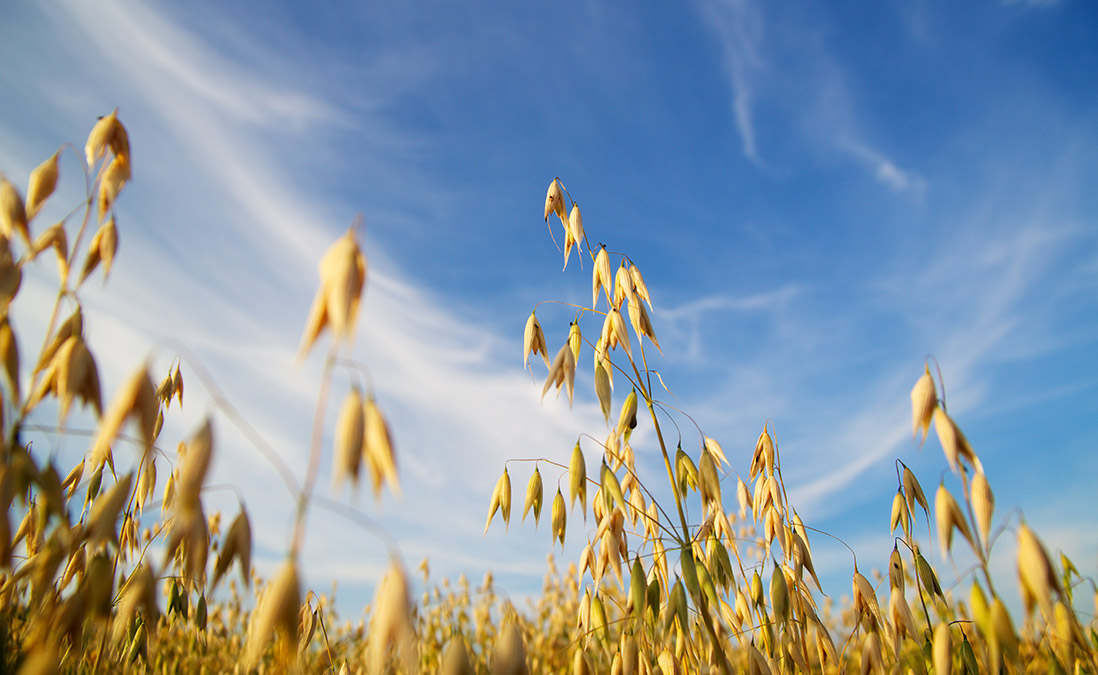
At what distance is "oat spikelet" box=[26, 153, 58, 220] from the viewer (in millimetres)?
1434

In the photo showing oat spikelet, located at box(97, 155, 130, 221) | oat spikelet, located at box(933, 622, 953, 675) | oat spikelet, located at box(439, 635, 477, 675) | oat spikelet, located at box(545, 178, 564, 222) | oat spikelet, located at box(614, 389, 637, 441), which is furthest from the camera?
oat spikelet, located at box(545, 178, 564, 222)

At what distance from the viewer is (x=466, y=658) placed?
50.5 inches

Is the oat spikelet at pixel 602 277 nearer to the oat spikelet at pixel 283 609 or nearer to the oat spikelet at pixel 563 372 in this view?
the oat spikelet at pixel 563 372

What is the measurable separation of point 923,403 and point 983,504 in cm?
25

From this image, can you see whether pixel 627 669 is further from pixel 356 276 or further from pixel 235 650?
pixel 235 650

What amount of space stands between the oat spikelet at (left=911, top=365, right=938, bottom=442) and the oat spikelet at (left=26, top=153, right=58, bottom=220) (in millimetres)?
2198

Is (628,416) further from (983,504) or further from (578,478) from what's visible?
(983,504)

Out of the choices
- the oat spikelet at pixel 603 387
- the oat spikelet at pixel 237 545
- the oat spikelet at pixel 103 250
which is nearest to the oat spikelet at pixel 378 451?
the oat spikelet at pixel 237 545

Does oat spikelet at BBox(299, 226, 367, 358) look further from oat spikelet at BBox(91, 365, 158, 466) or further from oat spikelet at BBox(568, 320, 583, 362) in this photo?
oat spikelet at BBox(568, 320, 583, 362)

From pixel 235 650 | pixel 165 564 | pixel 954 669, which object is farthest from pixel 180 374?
pixel 235 650

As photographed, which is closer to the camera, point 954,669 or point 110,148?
point 110,148

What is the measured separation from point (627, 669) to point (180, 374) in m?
1.92

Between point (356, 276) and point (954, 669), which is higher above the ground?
Result: point (356, 276)

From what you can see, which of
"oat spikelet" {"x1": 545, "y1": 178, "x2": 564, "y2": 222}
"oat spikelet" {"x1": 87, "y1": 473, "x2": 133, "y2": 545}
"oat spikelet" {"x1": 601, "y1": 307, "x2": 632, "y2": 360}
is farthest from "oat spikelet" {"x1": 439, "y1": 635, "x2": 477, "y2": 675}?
"oat spikelet" {"x1": 545, "y1": 178, "x2": 564, "y2": 222}
